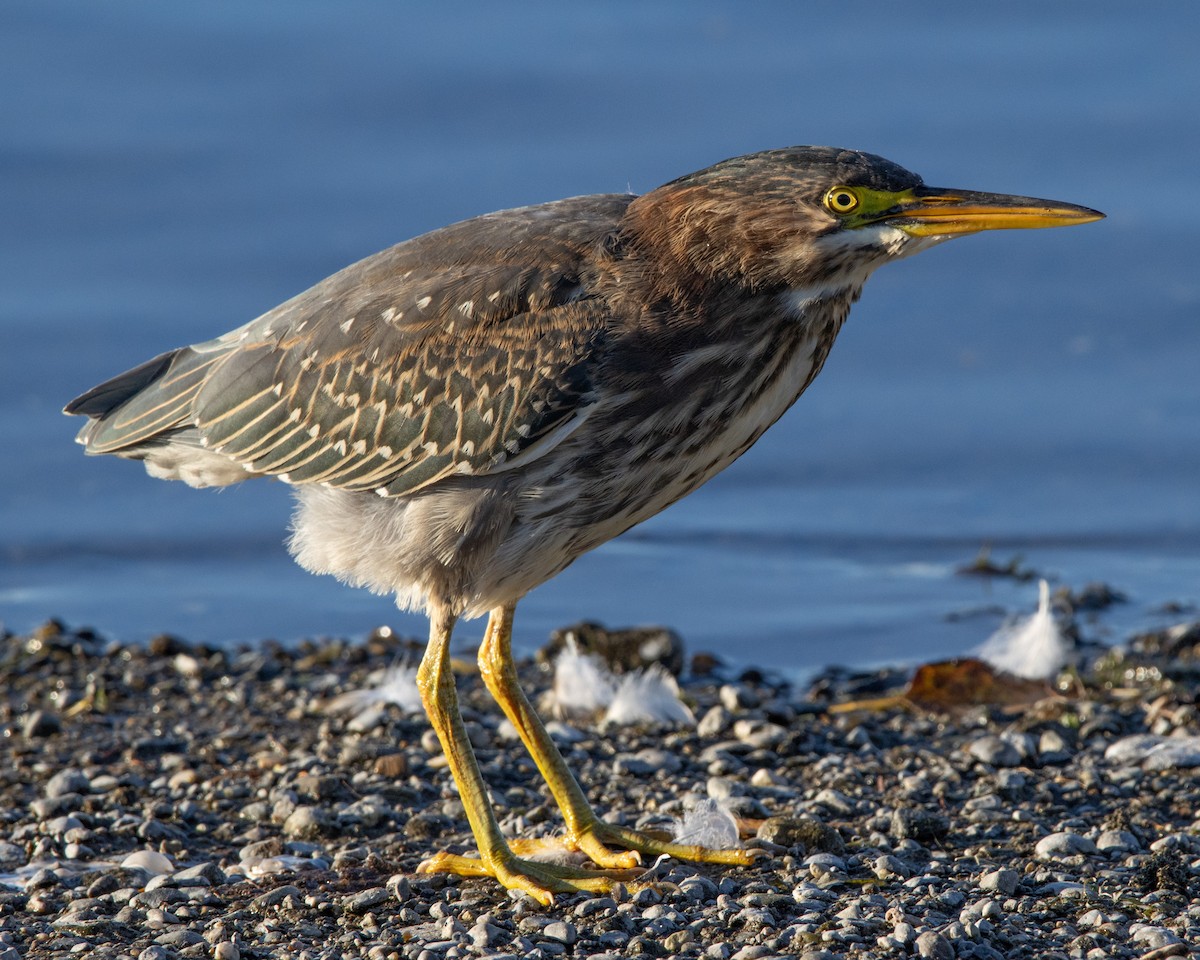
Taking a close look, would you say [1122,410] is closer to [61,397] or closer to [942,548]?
[942,548]

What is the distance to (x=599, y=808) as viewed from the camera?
22.5ft

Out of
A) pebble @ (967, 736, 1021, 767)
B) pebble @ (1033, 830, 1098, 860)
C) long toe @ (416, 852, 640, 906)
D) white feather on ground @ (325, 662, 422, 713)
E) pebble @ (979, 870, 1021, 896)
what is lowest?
pebble @ (979, 870, 1021, 896)

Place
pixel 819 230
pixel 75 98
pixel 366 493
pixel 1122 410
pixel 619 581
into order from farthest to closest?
pixel 75 98
pixel 1122 410
pixel 619 581
pixel 366 493
pixel 819 230

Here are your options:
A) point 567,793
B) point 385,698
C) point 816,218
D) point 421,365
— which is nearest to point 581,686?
point 385,698

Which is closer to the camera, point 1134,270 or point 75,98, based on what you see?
point 1134,270

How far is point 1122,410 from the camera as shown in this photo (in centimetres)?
1130

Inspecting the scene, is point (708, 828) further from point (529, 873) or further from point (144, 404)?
point (144, 404)

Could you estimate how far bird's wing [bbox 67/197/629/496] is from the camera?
6.00 m

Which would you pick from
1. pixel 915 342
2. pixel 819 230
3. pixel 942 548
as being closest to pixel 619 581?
pixel 942 548

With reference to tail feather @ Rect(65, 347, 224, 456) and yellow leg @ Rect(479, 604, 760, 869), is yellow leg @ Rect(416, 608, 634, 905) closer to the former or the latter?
yellow leg @ Rect(479, 604, 760, 869)

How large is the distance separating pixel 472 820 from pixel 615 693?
185 centimetres

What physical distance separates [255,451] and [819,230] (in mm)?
2361

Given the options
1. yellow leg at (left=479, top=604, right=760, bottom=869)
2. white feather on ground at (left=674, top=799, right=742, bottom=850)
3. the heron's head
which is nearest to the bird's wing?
the heron's head

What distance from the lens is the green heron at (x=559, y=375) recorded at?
5891 millimetres
